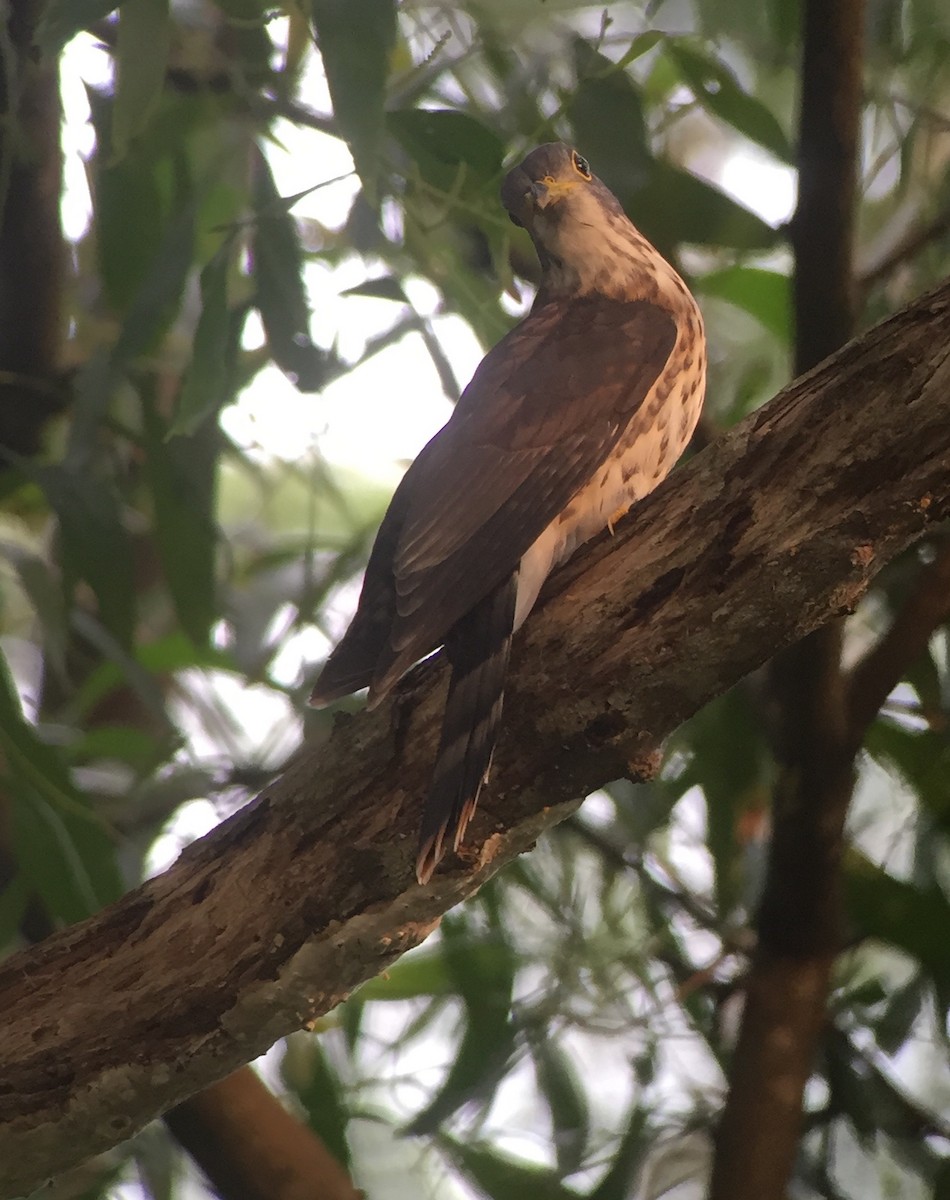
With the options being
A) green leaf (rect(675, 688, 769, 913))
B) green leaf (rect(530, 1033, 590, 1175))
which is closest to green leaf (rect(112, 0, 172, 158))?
green leaf (rect(675, 688, 769, 913))

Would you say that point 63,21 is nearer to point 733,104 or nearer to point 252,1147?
point 733,104

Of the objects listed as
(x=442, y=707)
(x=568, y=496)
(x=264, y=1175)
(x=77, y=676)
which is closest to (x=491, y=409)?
(x=568, y=496)

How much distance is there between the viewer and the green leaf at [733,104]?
64.9 inches

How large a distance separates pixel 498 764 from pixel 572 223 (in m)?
0.73

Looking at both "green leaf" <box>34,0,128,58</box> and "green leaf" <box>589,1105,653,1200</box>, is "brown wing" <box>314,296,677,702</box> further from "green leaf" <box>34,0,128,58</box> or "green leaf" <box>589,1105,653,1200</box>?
"green leaf" <box>589,1105,653,1200</box>

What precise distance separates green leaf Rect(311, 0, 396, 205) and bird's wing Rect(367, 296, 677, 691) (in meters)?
0.24

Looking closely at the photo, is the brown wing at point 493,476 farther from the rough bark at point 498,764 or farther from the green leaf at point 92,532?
the green leaf at point 92,532

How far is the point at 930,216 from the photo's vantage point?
1.88 metres

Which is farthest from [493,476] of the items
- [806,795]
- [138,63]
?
[806,795]

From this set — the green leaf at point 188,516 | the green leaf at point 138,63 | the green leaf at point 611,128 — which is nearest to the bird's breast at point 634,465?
the green leaf at point 611,128

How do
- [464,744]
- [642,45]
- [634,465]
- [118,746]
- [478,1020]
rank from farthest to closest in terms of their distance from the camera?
[118,746], [478,1020], [642,45], [634,465], [464,744]

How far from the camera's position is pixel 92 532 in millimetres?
1759

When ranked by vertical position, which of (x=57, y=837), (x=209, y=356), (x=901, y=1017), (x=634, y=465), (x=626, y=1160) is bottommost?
(x=901, y=1017)

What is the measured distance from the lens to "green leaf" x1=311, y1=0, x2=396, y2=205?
1215 mm
